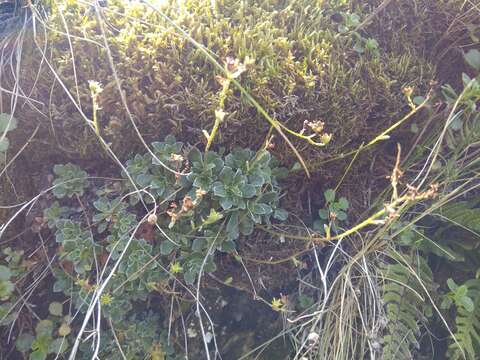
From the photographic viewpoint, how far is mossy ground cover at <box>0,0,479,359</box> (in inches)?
56.4

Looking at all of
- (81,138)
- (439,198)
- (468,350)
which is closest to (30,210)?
(81,138)

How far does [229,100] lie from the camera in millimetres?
1431

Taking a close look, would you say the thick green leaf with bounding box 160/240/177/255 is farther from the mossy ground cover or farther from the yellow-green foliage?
the yellow-green foliage

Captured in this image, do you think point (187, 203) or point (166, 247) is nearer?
point (187, 203)

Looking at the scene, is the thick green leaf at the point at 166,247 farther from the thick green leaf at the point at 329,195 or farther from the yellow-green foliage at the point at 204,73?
the thick green leaf at the point at 329,195

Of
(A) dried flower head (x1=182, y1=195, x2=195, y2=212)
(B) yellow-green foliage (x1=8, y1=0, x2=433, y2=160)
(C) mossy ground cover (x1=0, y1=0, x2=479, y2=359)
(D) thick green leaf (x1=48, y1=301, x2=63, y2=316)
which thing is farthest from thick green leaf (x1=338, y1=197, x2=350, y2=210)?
(D) thick green leaf (x1=48, y1=301, x2=63, y2=316)

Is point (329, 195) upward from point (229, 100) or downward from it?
downward

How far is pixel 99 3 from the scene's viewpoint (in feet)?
5.04

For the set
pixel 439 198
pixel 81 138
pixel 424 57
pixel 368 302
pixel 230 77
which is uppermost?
pixel 230 77

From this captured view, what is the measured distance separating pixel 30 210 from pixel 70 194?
0.56 ft

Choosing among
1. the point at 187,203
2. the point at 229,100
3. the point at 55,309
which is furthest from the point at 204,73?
the point at 55,309

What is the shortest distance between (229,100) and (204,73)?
114 mm

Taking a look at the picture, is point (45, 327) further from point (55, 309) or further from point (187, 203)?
point (187, 203)

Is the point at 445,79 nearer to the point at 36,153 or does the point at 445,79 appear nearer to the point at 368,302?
the point at 368,302
